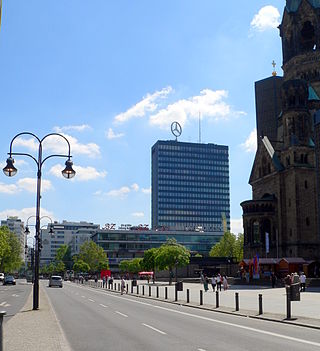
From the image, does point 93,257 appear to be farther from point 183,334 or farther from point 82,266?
point 183,334

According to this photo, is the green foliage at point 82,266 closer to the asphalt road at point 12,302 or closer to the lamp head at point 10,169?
the asphalt road at point 12,302

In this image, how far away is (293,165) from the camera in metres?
75.1

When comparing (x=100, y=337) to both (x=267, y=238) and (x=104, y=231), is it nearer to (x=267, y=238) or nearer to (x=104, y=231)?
(x=267, y=238)

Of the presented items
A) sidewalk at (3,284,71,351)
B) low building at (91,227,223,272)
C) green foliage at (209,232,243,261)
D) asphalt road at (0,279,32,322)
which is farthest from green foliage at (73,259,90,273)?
sidewalk at (3,284,71,351)

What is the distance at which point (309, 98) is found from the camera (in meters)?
82.8

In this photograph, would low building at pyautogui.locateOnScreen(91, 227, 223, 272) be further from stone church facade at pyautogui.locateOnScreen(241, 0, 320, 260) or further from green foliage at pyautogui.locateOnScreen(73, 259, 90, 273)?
stone church facade at pyautogui.locateOnScreen(241, 0, 320, 260)

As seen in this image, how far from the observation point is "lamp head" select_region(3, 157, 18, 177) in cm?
2431

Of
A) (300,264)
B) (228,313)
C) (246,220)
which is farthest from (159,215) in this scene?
(228,313)

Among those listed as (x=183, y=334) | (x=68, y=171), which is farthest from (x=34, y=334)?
(x=68, y=171)

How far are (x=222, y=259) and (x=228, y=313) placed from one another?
89.4 meters

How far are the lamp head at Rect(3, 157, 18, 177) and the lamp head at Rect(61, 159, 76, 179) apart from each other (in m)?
2.50

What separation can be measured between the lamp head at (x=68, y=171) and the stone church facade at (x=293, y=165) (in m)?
49.9

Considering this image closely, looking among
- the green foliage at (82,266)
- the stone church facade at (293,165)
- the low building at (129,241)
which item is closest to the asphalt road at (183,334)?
the stone church facade at (293,165)

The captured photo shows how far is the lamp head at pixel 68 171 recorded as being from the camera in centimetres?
2441
